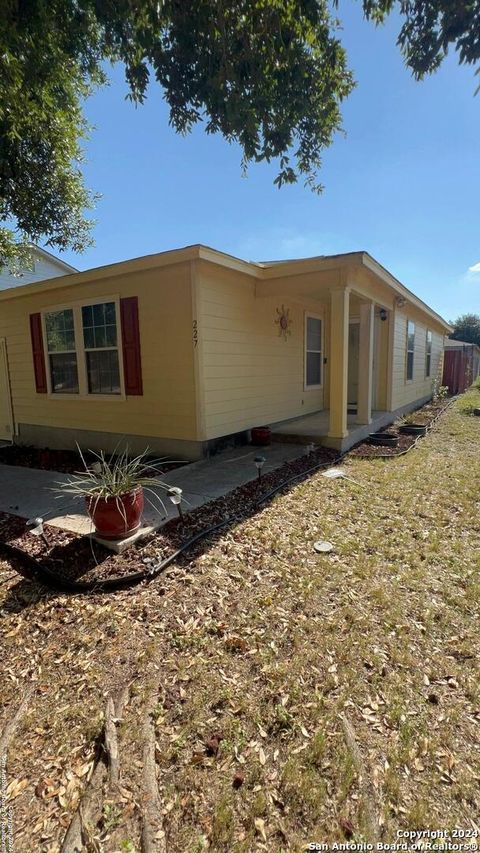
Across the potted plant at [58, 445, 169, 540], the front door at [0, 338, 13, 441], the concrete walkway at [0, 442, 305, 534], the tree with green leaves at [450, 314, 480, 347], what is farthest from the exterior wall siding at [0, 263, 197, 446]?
the tree with green leaves at [450, 314, 480, 347]

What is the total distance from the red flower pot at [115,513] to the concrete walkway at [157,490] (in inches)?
15.6

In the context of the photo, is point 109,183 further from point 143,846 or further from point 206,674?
point 143,846

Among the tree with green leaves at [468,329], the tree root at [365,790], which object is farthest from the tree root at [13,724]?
the tree with green leaves at [468,329]

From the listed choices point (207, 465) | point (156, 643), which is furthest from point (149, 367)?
point (156, 643)

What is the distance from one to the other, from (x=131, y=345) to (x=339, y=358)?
318cm

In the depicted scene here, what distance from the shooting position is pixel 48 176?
651cm

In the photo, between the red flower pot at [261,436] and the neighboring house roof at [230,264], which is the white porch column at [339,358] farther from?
the red flower pot at [261,436]

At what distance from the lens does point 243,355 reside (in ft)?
21.1

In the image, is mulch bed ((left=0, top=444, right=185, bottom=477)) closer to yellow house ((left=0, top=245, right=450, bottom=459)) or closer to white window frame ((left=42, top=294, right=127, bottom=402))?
yellow house ((left=0, top=245, right=450, bottom=459))

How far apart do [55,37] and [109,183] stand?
4.80m

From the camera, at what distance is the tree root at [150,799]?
1.31 m

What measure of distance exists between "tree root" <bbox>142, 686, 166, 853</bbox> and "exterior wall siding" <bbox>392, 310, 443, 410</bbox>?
873 centimetres

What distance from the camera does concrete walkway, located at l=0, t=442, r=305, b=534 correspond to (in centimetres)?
390

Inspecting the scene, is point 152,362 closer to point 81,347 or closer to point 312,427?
point 81,347
